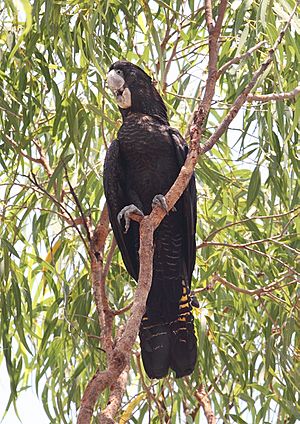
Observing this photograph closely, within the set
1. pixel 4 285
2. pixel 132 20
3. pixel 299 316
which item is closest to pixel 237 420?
pixel 299 316

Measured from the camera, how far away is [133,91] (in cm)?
327

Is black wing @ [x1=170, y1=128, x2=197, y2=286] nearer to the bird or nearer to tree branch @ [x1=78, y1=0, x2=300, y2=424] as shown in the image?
the bird

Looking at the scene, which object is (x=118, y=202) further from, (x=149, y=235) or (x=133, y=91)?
(x=149, y=235)

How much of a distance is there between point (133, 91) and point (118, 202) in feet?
1.44

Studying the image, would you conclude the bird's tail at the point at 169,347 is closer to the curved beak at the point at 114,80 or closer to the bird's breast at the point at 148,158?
the bird's breast at the point at 148,158

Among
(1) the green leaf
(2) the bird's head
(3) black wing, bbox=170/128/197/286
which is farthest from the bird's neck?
(1) the green leaf

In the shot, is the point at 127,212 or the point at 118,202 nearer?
the point at 127,212

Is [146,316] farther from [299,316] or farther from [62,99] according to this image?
[62,99]

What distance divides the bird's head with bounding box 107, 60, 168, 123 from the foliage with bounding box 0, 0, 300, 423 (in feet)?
0.20

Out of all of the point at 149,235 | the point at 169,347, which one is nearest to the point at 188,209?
the point at 169,347

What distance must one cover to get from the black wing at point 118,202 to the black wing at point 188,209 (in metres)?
0.18

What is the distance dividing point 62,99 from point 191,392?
3.75 ft

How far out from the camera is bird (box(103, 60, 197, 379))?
10.1 feet

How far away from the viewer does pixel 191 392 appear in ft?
10.9
